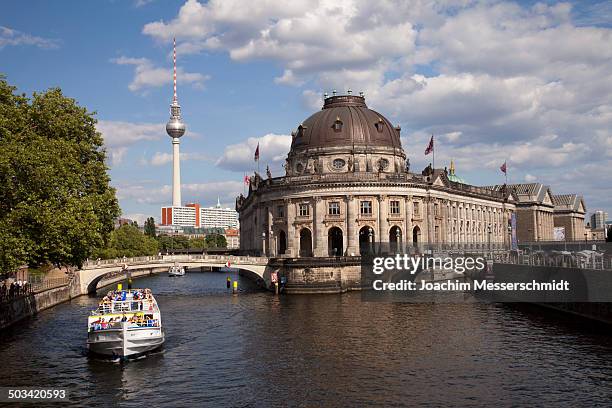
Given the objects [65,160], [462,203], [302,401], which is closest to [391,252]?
[462,203]

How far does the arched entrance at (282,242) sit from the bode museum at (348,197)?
0.18 m

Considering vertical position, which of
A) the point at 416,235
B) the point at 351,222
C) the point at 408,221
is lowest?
the point at 416,235

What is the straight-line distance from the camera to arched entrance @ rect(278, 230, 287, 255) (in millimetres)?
116000

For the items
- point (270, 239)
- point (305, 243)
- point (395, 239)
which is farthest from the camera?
point (305, 243)

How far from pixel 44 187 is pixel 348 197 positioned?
6076cm

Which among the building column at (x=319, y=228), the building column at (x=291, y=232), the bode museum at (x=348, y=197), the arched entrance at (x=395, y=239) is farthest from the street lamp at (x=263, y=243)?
the arched entrance at (x=395, y=239)

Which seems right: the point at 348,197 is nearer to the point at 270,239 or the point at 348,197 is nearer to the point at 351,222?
the point at 351,222

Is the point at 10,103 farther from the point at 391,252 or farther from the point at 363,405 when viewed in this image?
the point at 391,252

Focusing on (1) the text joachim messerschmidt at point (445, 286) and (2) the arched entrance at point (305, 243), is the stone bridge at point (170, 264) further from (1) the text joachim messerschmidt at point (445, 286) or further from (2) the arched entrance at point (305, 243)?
(1) the text joachim messerschmidt at point (445, 286)

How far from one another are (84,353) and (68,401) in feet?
43.7

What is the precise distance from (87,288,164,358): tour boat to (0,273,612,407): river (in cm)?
98

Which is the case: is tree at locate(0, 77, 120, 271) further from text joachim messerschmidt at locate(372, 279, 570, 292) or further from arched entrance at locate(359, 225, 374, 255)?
arched entrance at locate(359, 225, 374, 255)

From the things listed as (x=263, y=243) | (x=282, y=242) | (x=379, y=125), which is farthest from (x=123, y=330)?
(x=379, y=125)

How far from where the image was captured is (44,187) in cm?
5359
